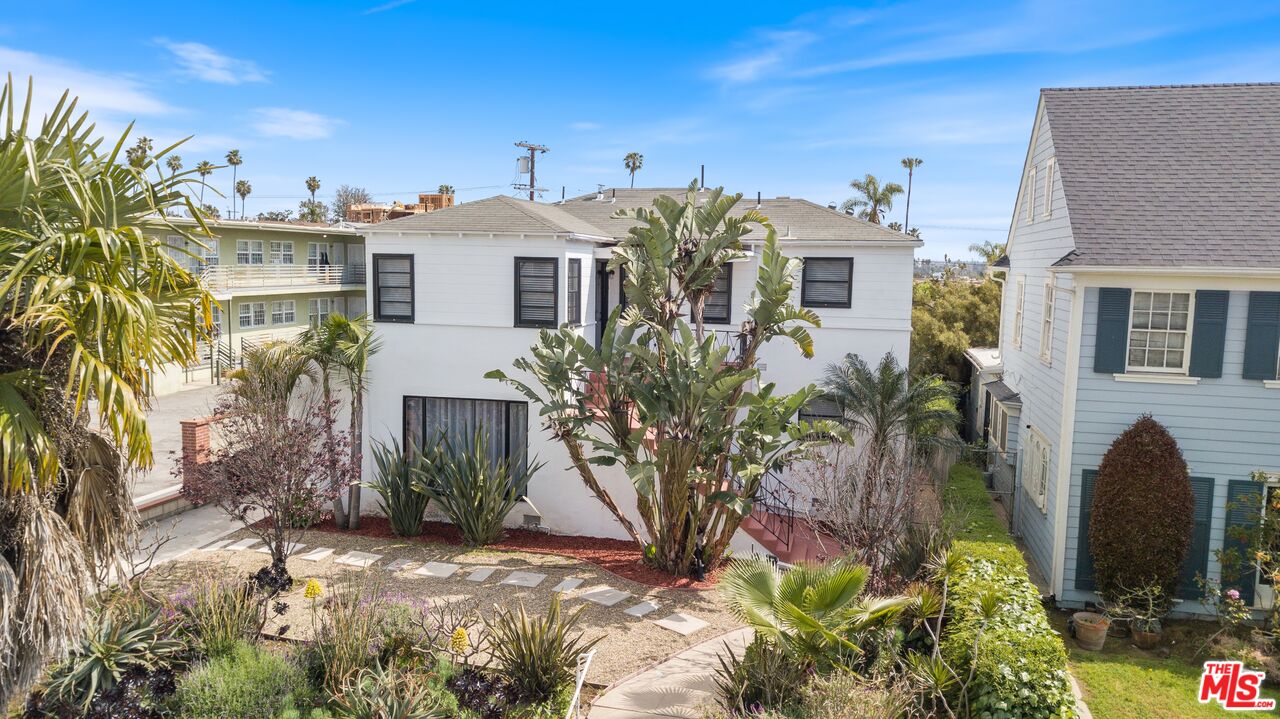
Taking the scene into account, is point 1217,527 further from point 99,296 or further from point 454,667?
point 99,296

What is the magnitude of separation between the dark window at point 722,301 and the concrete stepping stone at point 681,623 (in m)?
8.65

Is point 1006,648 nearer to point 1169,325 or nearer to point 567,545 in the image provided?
point 1169,325

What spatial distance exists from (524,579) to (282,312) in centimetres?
3216

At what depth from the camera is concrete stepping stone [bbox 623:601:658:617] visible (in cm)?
1047

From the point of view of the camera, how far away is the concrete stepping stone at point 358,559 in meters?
12.3

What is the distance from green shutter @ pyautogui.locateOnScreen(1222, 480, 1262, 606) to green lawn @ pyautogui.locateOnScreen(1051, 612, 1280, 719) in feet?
2.46

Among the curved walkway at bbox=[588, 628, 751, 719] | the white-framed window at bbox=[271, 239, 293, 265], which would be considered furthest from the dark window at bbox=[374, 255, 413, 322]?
the white-framed window at bbox=[271, 239, 293, 265]

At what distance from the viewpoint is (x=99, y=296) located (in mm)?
6145

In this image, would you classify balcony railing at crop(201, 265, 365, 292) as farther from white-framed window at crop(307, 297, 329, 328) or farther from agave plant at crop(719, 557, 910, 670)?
agave plant at crop(719, 557, 910, 670)

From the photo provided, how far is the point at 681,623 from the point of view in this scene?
1022cm

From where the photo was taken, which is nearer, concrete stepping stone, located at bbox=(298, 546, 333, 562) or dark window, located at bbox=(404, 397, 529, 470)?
concrete stepping stone, located at bbox=(298, 546, 333, 562)

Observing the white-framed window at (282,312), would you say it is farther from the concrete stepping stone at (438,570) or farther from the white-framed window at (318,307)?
the concrete stepping stone at (438,570)

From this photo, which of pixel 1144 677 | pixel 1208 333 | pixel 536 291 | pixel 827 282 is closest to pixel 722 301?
pixel 827 282

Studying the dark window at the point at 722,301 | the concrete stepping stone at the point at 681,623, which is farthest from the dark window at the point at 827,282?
the concrete stepping stone at the point at 681,623
